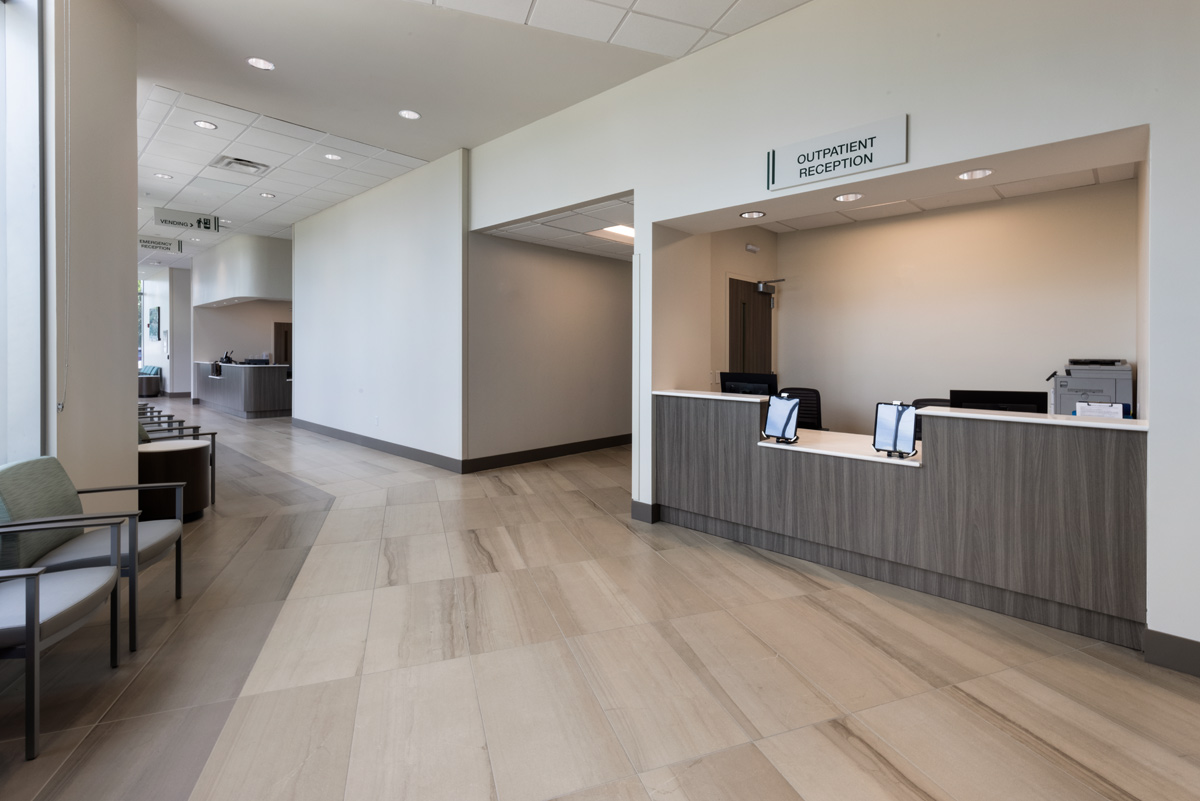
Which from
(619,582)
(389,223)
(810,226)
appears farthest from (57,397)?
(810,226)

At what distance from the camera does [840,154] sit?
3.83 meters

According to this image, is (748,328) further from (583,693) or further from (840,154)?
(583,693)

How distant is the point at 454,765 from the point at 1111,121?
4.15m

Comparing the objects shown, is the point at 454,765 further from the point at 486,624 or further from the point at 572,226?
the point at 572,226

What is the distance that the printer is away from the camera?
163 inches

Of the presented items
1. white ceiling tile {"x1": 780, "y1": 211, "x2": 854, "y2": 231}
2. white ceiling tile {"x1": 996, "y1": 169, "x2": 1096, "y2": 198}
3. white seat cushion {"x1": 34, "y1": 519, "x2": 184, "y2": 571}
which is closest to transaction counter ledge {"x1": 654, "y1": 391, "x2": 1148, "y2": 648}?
white ceiling tile {"x1": 996, "y1": 169, "x2": 1096, "y2": 198}

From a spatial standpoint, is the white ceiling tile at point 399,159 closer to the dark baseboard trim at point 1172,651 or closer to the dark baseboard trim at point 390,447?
the dark baseboard trim at point 390,447

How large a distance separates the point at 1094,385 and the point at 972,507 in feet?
6.24

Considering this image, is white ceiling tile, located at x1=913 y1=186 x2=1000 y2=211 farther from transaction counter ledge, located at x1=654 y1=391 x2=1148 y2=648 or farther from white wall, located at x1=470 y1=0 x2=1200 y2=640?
transaction counter ledge, located at x1=654 y1=391 x2=1148 y2=648

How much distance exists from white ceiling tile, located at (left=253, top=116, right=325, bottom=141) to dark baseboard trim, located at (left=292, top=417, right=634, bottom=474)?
4005mm

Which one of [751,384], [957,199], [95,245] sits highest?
[957,199]

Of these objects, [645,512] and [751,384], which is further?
[645,512]

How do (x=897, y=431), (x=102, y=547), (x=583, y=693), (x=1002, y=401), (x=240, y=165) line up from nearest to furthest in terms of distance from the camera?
(x=583, y=693) → (x=102, y=547) → (x=1002, y=401) → (x=897, y=431) → (x=240, y=165)

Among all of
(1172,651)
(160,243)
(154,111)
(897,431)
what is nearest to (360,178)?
(154,111)
